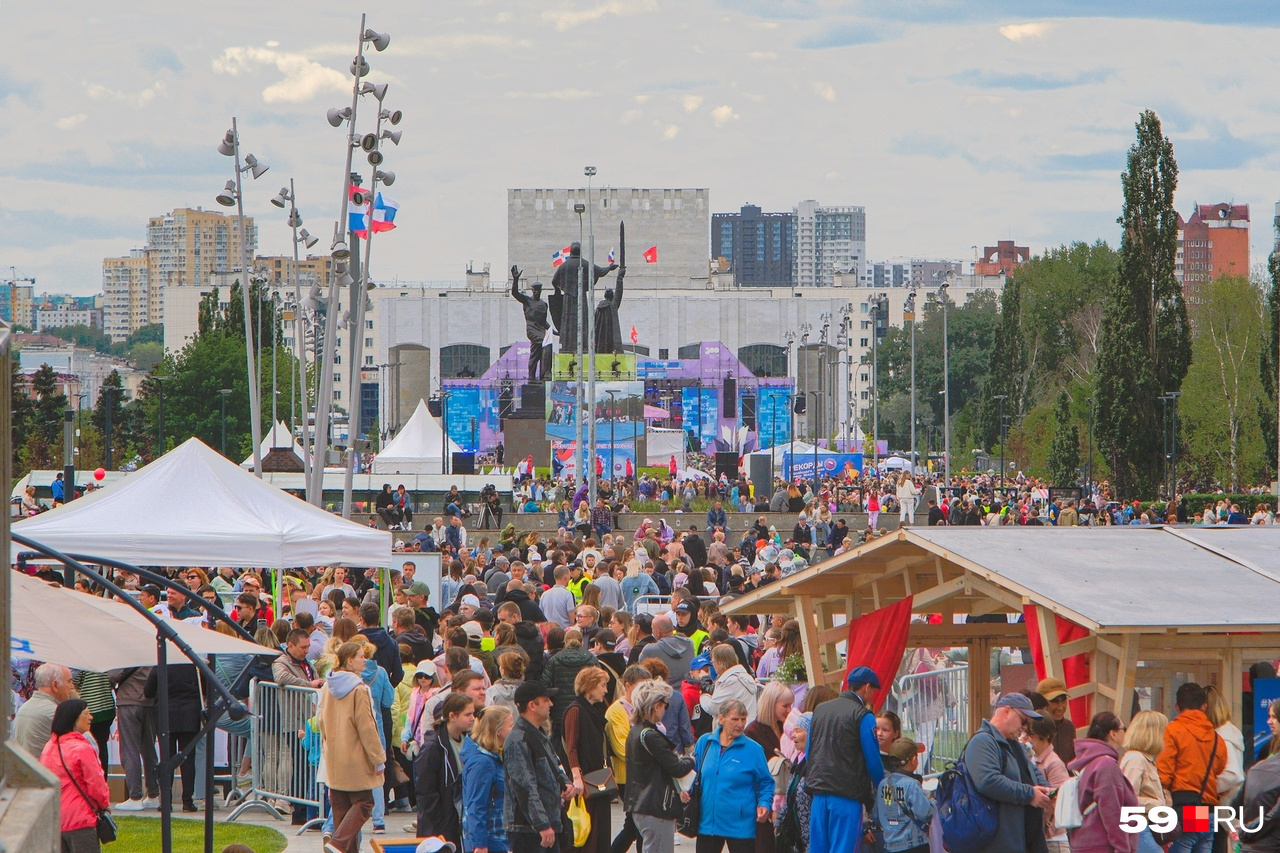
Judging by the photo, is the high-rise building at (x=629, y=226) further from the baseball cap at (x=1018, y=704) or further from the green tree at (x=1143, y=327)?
the baseball cap at (x=1018, y=704)

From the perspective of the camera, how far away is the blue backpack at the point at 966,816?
7766mm

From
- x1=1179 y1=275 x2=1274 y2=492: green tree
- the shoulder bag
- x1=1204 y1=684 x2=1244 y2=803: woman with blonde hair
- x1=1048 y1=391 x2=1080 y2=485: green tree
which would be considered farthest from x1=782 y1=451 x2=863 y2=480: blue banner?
the shoulder bag

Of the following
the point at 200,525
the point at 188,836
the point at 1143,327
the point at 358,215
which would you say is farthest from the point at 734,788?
the point at 1143,327

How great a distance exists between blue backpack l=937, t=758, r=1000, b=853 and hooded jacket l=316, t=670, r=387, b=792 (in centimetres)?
356

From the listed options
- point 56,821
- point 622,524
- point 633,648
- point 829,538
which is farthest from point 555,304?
point 56,821

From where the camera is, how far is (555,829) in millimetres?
8406

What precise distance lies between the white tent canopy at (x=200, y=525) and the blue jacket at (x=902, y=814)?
723cm

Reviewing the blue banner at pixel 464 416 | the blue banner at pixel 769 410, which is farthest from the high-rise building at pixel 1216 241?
the blue banner at pixel 464 416

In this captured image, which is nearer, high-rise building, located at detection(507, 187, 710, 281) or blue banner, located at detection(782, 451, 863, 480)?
blue banner, located at detection(782, 451, 863, 480)

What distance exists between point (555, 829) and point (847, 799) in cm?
151

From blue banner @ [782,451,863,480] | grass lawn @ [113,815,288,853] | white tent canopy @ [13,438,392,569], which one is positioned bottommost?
blue banner @ [782,451,863,480]

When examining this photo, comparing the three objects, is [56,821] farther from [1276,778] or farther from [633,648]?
[633,648]

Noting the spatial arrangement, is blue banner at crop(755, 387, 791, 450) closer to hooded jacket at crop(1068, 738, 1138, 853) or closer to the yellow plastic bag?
the yellow plastic bag

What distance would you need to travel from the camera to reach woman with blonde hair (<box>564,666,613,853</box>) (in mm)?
9312
